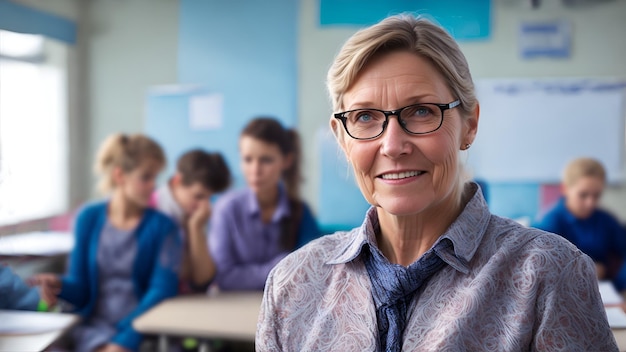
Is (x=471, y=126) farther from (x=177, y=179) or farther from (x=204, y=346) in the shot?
(x=177, y=179)

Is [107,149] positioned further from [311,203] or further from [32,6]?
[311,203]

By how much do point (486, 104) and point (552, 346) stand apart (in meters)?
2.03

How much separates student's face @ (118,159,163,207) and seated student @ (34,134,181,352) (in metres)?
0.02

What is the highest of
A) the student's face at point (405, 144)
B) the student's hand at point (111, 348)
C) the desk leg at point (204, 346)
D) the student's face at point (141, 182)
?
the student's face at point (405, 144)

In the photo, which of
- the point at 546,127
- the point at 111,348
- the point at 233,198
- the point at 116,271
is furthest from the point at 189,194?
the point at 546,127

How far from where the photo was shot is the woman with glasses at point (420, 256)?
2.50 ft

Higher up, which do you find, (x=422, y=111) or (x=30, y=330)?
(x=422, y=111)

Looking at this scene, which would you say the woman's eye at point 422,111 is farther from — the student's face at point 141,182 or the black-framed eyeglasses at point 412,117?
the student's face at point 141,182

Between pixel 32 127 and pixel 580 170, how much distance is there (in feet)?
7.87

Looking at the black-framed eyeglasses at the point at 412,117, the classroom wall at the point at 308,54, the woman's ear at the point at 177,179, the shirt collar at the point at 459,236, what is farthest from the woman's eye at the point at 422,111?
the woman's ear at the point at 177,179

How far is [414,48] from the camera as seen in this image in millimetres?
823

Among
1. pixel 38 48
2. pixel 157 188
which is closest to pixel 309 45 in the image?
pixel 157 188

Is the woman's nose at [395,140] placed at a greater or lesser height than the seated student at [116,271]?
greater

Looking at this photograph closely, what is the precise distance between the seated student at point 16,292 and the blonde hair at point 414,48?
180 cm
